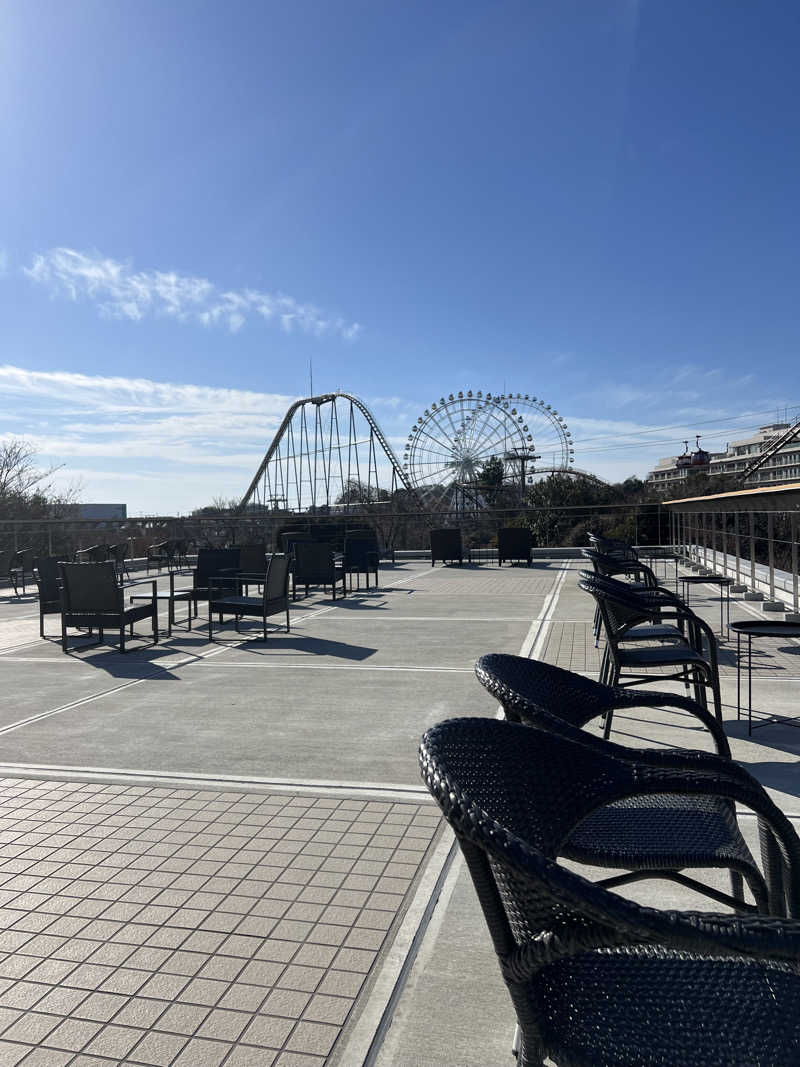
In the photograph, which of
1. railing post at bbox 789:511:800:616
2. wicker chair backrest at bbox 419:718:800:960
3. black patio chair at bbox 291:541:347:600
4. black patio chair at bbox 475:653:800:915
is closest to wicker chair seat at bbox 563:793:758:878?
black patio chair at bbox 475:653:800:915

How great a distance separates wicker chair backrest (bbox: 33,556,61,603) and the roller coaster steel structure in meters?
24.8

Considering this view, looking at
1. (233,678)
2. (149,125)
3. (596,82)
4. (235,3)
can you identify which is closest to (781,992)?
(233,678)

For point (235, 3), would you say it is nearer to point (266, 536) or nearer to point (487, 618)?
point (487, 618)

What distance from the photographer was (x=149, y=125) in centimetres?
1020

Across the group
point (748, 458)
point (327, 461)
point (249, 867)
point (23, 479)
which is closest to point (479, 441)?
point (327, 461)

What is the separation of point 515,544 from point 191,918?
13.3 metres

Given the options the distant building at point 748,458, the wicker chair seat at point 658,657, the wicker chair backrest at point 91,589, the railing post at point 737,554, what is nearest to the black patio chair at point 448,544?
the railing post at point 737,554

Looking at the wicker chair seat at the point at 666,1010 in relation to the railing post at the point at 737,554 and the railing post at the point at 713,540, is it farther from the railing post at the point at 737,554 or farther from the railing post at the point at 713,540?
the railing post at the point at 713,540

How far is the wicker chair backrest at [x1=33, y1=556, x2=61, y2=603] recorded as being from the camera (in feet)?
25.3

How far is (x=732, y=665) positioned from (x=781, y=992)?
4639 millimetres

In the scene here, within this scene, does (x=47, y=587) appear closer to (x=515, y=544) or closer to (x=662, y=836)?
(x=662, y=836)

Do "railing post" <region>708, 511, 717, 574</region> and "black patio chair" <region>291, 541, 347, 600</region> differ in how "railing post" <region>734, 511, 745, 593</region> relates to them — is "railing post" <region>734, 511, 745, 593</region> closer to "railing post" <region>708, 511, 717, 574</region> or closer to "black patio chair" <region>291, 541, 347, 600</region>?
"railing post" <region>708, 511, 717, 574</region>

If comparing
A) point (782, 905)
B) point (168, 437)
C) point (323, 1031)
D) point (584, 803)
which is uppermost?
point (168, 437)

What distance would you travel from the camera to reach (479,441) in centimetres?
3484
